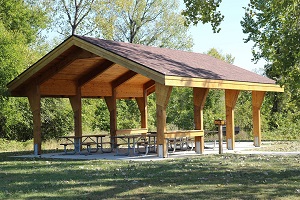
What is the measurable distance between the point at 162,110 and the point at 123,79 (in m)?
6.09

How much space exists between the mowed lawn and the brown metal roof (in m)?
2.99

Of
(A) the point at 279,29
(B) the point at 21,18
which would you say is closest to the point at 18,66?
(A) the point at 279,29

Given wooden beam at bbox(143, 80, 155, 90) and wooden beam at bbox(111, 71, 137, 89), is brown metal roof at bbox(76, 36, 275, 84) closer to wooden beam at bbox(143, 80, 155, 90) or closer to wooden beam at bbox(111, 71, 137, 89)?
wooden beam at bbox(111, 71, 137, 89)

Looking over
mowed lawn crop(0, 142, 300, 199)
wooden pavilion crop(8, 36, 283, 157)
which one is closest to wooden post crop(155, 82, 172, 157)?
wooden pavilion crop(8, 36, 283, 157)

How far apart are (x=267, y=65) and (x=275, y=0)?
23.3 meters

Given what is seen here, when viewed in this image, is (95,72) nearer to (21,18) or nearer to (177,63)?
(177,63)

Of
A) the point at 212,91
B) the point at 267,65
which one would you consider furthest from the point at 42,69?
the point at 267,65

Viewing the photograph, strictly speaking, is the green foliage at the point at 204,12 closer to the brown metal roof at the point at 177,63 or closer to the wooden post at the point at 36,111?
the brown metal roof at the point at 177,63

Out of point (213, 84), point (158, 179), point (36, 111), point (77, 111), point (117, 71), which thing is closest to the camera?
point (158, 179)

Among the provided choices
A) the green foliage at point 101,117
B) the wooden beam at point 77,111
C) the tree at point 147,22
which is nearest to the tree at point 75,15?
the tree at point 147,22

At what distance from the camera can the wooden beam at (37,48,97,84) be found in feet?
62.8

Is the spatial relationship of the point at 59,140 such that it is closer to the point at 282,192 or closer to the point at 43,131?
the point at 43,131

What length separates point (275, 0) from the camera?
523 inches

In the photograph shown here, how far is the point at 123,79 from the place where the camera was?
75.5ft
